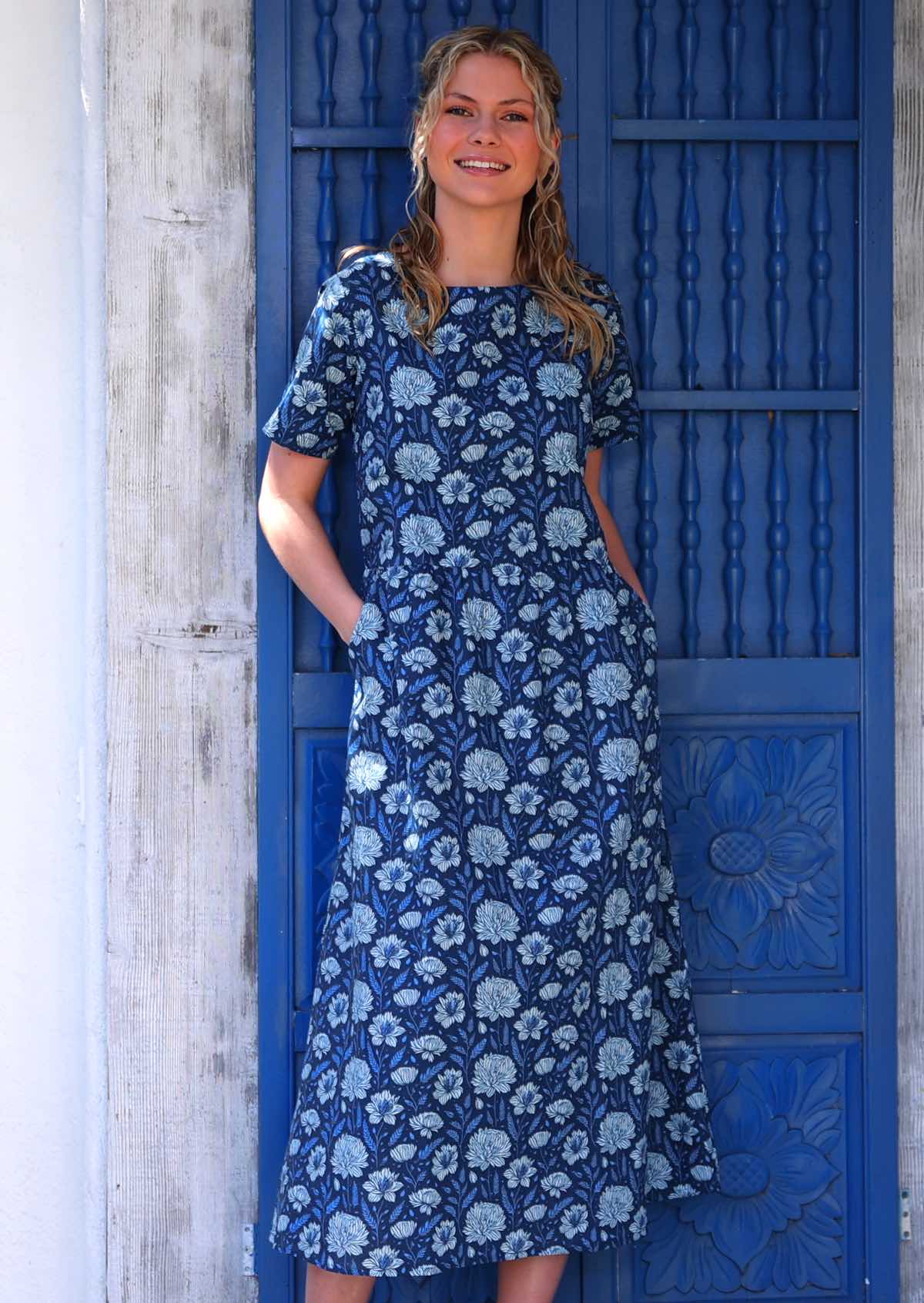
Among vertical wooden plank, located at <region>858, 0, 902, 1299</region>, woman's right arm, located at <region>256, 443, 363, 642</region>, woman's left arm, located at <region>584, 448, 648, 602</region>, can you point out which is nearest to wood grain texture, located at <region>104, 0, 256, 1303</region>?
woman's right arm, located at <region>256, 443, 363, 642</region>

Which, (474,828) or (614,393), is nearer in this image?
(474,828)

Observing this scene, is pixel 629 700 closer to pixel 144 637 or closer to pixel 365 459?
pixel 365 459

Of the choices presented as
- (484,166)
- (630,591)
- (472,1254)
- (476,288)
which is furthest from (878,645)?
(472,1254)

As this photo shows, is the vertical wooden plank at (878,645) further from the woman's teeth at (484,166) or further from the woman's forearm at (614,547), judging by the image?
the woman's teeth at (484,166)

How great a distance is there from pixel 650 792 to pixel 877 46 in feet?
4.32

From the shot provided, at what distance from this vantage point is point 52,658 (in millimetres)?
2371

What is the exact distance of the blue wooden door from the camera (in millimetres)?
2344

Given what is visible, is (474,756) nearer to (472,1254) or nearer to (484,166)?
(472,1254)

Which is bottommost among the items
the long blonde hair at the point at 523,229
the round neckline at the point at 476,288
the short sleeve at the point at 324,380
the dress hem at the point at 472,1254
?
the dress hem at the point at 472,1254

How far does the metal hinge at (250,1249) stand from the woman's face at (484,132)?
170cm

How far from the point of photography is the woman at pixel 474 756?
6.59ft

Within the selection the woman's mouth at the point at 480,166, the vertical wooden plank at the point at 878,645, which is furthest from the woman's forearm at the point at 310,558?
the vertical wooden plank at the point at 878,645

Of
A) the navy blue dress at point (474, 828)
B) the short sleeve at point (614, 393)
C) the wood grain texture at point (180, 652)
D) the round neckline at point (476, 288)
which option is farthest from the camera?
the wood grain texture at point (180, 652)

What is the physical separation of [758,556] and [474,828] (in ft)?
2.42
